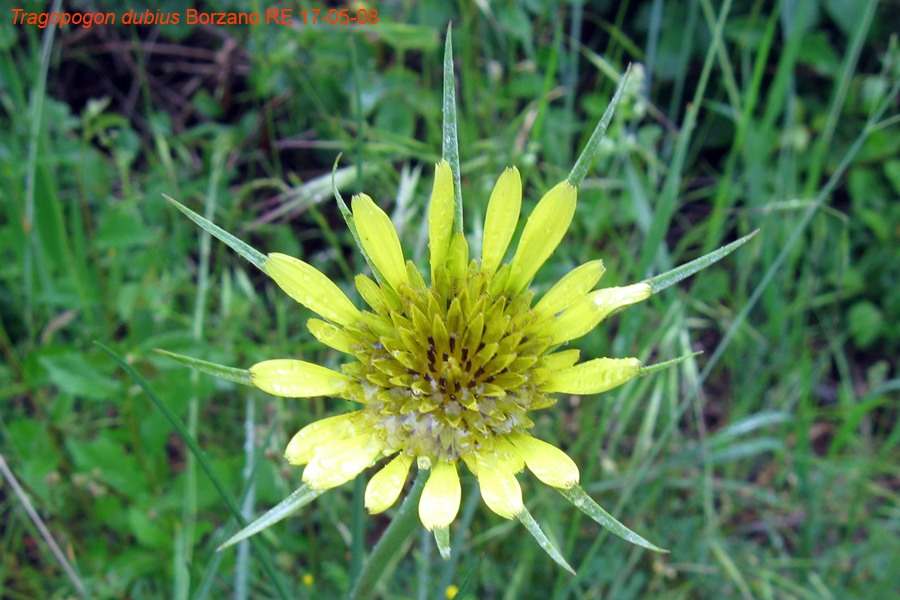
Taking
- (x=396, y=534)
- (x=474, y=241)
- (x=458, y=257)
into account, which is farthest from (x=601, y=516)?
(x=474, y=241)

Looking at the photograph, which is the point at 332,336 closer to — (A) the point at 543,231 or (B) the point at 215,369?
(B) the point at 215,369

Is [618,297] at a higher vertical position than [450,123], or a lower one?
lower

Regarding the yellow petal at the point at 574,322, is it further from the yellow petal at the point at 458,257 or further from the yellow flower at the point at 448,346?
the yellow petal at the point at 458,257

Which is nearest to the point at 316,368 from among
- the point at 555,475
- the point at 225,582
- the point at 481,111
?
the point at 555,475

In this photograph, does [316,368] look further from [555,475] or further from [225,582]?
[225,582]

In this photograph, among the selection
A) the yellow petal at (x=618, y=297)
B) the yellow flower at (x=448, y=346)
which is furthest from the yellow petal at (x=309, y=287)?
the yellow petal at (x=618, y=297)

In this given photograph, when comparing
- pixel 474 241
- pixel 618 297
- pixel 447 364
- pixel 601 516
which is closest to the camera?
pixel 601 516
